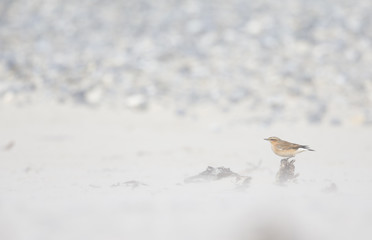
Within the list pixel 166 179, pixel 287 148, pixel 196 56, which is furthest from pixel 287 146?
pixel 196 56

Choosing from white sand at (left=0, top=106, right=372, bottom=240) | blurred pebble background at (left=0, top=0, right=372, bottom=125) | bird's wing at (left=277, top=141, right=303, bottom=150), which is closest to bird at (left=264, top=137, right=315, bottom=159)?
bird's wing at (left=277, top=141, right=303, bottom=150)

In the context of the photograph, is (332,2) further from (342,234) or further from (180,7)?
(342,234)

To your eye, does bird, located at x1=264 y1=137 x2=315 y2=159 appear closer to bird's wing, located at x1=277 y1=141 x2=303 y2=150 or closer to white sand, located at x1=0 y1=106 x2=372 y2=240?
bird's wing, located at x1=277 y1=141 x2=303 y2=150

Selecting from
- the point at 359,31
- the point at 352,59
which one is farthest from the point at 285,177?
the point at 359,31

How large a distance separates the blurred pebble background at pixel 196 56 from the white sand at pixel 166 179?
0.47 metres

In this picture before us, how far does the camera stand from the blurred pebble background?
8180 mm

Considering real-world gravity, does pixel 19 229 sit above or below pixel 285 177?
below

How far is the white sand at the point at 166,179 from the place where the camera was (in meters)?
3.38

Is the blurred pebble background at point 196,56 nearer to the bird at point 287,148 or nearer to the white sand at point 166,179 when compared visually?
the white sand at point 166,179

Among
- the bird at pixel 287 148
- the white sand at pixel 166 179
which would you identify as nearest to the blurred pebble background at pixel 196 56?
the white sand at pixel 166 179

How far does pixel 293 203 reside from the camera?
A: 3.96m

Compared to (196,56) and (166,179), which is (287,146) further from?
(196,56)

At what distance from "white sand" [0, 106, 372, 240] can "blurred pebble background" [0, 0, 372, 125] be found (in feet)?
1.54

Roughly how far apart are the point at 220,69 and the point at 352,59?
7.01 feet
